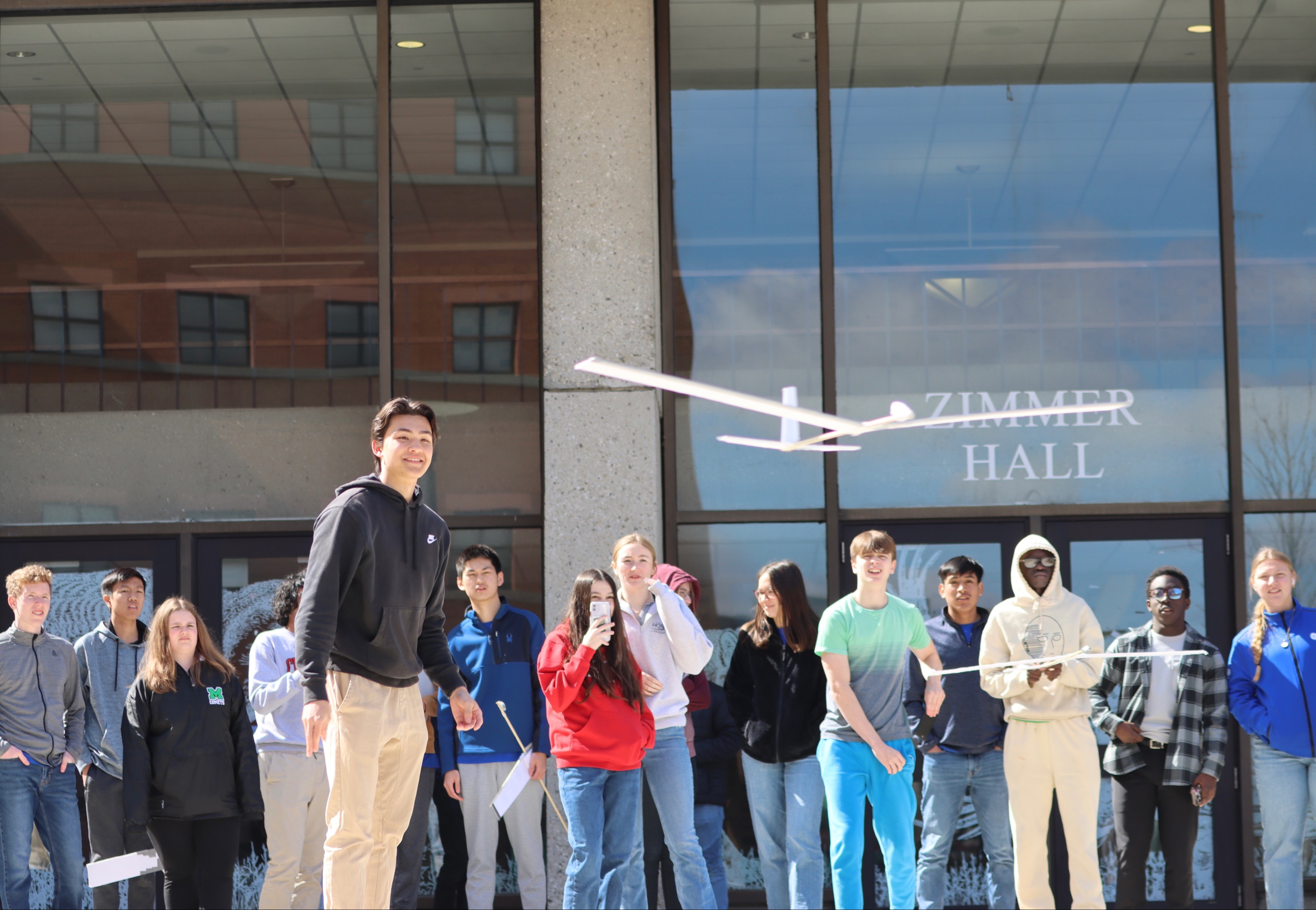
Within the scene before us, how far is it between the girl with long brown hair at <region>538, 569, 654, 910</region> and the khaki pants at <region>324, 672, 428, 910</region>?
1.56m

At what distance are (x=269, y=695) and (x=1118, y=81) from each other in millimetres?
6043

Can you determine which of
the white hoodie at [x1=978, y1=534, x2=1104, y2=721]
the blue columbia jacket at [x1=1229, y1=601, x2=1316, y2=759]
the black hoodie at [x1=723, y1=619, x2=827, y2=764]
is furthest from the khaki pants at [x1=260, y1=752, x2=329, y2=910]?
the blue columbia jacket at [x1=1229, y1=601, x2=1316, y2=759]

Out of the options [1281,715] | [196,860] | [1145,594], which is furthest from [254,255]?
[1281,715]

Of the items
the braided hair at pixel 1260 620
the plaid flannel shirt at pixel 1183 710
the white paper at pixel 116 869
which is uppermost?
the braided hair at pixel 1260 620

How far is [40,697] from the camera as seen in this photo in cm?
676

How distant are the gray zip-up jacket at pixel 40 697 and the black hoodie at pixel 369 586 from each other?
3315 mm

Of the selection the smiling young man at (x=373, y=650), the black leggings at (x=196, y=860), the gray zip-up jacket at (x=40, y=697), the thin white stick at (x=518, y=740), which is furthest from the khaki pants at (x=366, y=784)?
the gray zip-up jacket at (x=40, y=697)

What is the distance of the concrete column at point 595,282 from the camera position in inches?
303

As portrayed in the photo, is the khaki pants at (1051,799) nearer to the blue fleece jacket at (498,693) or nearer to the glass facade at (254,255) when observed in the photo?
the blue fleece jacket at (498,693)

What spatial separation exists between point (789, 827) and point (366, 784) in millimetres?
2799

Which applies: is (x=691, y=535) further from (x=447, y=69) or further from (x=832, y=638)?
(x=447, y=69)

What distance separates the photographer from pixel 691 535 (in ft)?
25.9

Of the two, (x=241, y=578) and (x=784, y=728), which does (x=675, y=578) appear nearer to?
(x=784, y=728)

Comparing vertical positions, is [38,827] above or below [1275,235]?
below
